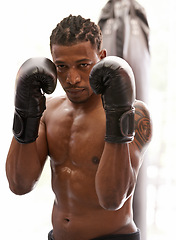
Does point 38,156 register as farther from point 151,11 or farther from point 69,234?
point 151,11

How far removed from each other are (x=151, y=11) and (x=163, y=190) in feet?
3.10

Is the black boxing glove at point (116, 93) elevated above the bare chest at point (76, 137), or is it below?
above

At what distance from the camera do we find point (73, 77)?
0.86 m

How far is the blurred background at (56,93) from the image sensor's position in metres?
1.81

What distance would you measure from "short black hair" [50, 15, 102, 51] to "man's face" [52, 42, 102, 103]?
0.01 meters

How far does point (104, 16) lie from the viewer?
4.66 ft

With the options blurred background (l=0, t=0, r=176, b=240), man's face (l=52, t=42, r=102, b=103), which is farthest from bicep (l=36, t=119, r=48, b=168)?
blurred background (l=0, t=0, r=176, b=240)

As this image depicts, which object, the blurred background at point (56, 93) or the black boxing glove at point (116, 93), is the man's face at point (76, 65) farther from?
the blurred background at point (56, 93)

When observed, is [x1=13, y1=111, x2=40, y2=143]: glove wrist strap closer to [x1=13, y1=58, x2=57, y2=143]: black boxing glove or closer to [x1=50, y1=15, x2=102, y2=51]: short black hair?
[x1=13, y1=58, x2=57, y2=143]: black boxing glove

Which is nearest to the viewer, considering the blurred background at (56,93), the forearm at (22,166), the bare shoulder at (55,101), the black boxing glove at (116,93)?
the black boxing glove at (116,93)

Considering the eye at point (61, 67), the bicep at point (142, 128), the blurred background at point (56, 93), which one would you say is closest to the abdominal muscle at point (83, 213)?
the bicep at point (142, 128)

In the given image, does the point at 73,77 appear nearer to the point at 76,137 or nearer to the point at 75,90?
the point at 75,90

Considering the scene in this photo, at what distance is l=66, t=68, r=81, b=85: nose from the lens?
86cm

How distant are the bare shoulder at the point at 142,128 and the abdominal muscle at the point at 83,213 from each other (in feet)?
0.43
